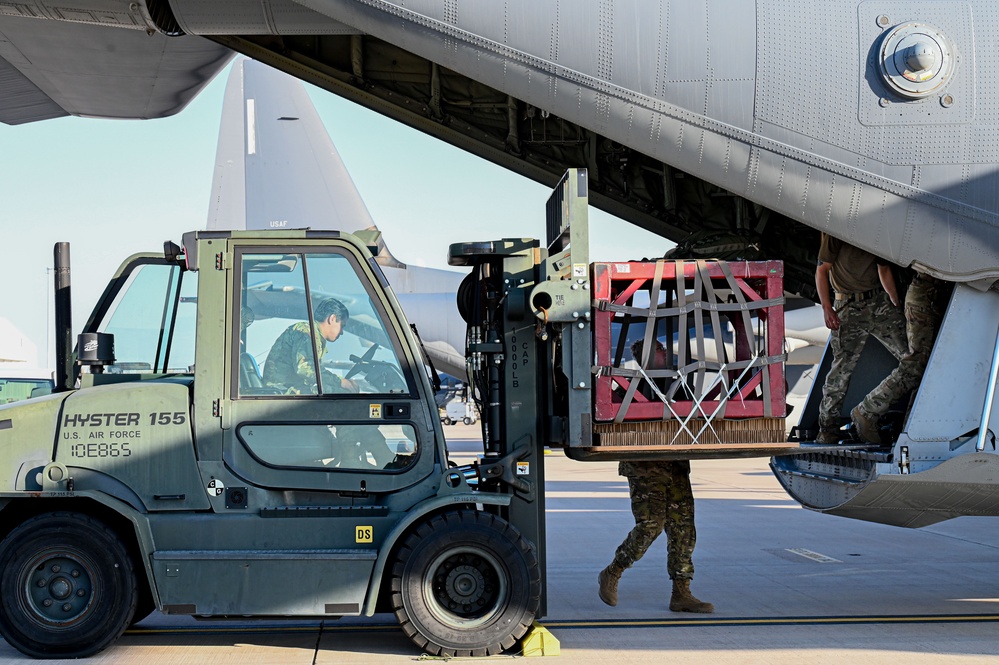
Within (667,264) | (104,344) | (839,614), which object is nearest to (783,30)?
(667,264)

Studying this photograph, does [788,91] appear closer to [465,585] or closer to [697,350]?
[697,350]

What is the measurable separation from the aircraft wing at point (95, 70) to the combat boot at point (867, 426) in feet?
20.9

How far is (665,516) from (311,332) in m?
2.70

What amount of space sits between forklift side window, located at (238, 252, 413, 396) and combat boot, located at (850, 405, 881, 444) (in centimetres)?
312

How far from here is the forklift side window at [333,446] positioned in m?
5.04

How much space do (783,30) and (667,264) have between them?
190 centimetres

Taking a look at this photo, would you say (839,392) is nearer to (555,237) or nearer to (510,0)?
(555,237)

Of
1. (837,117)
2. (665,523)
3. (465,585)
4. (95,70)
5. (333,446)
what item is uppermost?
(95,70)

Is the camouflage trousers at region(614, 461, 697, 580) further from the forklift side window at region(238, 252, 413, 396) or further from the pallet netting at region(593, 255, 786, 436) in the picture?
the forklift side window at region(238, 252, 413, 396)

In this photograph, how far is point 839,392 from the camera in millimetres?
6602

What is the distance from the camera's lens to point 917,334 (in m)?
6.01

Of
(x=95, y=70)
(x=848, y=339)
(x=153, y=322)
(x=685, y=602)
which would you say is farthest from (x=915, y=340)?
(x=95, y=70)

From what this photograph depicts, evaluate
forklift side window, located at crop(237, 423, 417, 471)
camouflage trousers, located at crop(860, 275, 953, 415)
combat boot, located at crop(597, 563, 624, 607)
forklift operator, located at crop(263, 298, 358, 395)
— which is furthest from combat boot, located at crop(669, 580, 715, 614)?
forklift operator, located at crop(263, 298, 358, 395)

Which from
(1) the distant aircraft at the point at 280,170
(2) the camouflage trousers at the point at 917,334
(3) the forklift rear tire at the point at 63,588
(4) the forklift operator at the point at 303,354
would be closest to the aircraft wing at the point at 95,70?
(4) the forklift operator at the point at 303,354
